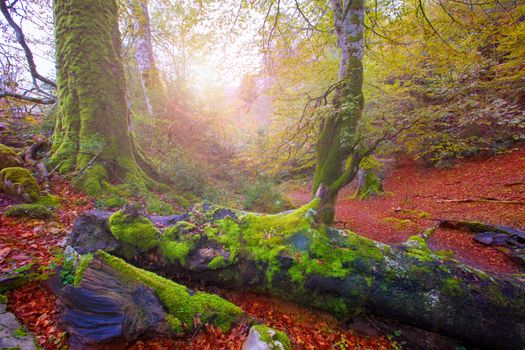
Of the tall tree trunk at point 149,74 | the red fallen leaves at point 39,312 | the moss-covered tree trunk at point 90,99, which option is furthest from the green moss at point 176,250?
the tall tree trunk at point 149,74

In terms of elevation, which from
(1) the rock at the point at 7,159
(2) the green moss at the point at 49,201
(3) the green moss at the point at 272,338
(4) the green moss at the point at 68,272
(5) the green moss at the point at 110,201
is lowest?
(3) the green moss at the point at 272,338

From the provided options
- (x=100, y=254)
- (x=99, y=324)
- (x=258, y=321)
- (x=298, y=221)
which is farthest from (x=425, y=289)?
(x=100, y=254)

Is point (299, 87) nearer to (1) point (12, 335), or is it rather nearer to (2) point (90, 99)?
(2) point (90, 99)

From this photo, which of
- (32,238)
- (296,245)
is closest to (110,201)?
(32,238)

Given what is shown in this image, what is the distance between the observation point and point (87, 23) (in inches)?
208

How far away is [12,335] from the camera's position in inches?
64.5

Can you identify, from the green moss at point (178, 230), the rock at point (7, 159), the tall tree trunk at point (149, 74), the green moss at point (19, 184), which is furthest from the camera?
the tall tree trunk at point (149, 74)

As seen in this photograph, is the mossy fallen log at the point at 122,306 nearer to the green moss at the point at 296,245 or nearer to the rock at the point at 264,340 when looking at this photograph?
the rock at the point at 264,340

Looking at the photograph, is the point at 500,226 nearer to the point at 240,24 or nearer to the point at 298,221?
the point at 298,221

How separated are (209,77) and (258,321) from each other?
13.5 meters

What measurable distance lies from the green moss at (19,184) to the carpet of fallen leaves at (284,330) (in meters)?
3.52

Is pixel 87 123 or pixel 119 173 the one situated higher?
pixel 87 123

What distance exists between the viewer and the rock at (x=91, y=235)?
2.62 meters

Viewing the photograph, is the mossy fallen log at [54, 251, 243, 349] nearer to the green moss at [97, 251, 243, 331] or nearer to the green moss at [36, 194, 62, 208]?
the green moss at [97, 251, 243, 331]
